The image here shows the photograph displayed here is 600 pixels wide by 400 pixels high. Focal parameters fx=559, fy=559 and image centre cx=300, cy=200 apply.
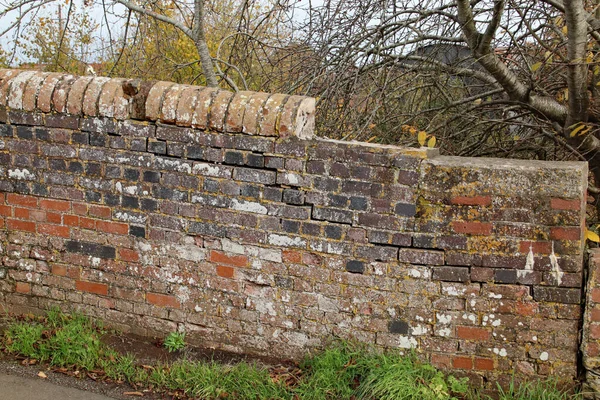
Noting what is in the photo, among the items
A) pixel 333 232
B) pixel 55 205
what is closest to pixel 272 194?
pixel 333 232

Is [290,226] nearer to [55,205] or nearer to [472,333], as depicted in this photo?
[472,333]

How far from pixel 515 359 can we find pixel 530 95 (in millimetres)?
2685

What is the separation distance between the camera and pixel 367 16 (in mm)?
5492

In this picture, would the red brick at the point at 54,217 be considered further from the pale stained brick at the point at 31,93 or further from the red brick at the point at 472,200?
the red brick at the point at 472,200

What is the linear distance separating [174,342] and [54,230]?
1.22m

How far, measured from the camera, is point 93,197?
12.9ft

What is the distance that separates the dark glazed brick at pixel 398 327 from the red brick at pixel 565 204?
3.70ft

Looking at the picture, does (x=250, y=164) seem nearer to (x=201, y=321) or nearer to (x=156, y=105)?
(x=156, y=105)

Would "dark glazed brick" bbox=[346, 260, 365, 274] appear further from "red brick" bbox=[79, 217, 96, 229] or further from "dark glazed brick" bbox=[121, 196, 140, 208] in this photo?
"red brick" bbox=[79, 217, 96, 229]

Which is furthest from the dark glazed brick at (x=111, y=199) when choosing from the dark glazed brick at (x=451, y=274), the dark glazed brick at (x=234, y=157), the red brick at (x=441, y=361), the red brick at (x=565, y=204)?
the red brick at (x=565, y=204)

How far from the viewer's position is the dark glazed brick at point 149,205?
12.6ft

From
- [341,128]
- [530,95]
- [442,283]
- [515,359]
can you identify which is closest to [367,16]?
[341,128]

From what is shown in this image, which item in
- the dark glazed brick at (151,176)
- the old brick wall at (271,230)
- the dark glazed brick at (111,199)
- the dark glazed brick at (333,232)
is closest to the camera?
the old brick wall at (271,230)

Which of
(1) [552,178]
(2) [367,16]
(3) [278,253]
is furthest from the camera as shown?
(2) [367,16]
